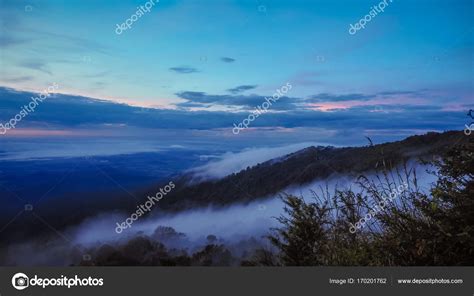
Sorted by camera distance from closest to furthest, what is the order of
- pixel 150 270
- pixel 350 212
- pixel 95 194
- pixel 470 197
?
pixel 470 197 < pixel 150 270 < pixel 350 212 < pixel 95 194

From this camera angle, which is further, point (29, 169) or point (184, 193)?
point (184, 193)

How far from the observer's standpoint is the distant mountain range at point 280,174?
6.79 metres

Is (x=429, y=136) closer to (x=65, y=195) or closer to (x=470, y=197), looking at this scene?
(x=470, y=197)

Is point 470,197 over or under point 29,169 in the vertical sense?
under

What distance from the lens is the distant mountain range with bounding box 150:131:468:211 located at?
6785 mm


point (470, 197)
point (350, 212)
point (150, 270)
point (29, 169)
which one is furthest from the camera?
point (29, 169)

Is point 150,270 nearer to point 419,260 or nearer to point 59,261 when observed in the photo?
point 59,261

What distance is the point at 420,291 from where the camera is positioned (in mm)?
5070

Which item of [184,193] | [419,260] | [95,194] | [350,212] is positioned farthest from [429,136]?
[95,194]

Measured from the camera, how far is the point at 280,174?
8.30 m

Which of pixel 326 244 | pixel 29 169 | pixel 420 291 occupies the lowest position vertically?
pixel 420 291

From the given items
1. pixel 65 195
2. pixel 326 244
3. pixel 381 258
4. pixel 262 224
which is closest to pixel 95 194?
pixel 65 195

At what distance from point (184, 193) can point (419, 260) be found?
11.5 feet

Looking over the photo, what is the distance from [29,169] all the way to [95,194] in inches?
36.3
